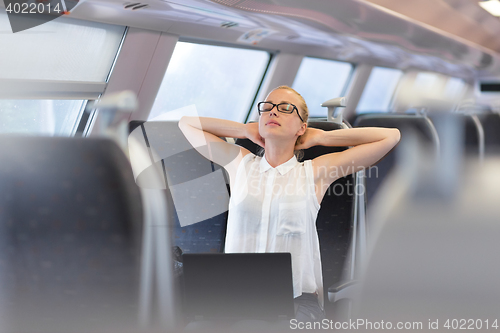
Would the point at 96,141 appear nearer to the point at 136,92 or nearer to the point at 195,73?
the point at 136,92

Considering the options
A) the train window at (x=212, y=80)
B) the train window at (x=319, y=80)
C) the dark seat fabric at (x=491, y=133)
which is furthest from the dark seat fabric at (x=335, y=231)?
the train window at (x=319, y=80)

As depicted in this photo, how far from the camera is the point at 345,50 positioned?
5734 millimetres

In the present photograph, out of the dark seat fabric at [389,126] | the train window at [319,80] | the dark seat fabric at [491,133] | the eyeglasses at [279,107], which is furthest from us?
the train window at [319,80]

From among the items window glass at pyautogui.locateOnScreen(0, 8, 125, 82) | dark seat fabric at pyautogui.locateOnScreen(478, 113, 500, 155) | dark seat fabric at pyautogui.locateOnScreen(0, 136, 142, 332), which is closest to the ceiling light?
dark seat fabric at pyautogui.locateOnScreen(478, 113, 500, 155)

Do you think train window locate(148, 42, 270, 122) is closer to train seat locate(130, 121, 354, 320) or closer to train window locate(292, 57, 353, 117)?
train window locate(292, 57, 353, 117)

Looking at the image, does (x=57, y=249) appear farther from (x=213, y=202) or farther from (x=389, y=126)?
(x=389, y=126)

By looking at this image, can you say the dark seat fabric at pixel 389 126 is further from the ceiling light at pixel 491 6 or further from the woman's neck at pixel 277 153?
the ceiling light at pixel 491 6

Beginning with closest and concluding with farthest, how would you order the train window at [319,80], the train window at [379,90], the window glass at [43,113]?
the window glass at [43,113] → the train window at [319,80] → the train window at [379,90]

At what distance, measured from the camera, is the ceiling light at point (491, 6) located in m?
6.00

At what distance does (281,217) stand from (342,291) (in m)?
0.31

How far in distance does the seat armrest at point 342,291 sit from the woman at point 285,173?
0.16ft

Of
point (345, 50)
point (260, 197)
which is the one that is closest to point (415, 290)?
point (260, 197)

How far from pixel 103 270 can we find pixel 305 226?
3.52 feet

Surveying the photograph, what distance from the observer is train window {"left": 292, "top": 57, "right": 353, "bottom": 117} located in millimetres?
5945
